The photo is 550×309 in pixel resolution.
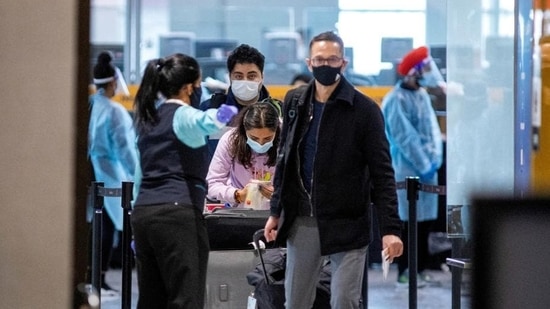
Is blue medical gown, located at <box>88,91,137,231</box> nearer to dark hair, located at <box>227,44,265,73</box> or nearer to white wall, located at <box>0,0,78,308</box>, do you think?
dark hair, located at <box>227,44,265,73</box>

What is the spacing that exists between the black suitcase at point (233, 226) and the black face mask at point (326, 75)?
31.9 inches

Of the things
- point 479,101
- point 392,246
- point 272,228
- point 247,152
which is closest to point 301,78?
point 247,152

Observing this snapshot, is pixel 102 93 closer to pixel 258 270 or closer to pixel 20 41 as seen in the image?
pixel 258 270

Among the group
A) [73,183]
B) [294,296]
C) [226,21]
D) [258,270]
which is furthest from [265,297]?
[226,21]

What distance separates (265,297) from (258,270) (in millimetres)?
154

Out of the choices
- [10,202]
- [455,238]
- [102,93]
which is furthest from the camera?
[102,93]

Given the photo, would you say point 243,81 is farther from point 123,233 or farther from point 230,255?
point 123,233

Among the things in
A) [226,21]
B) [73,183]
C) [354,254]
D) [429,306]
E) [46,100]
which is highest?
[226,21]

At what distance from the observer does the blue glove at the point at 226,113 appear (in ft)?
16.4

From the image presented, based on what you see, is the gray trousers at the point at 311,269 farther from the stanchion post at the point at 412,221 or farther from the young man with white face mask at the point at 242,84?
the stanchion post at the point at 412,221

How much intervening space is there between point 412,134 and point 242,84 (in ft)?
7.29

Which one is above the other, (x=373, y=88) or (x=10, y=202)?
(x=373, y=88)

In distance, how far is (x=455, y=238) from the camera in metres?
4.77

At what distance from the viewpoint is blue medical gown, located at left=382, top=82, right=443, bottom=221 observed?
291 inches
